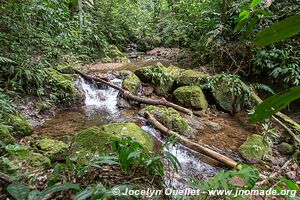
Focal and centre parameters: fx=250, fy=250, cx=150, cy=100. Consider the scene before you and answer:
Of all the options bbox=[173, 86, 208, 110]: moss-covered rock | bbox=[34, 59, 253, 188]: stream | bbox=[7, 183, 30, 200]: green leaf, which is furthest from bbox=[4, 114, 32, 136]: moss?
bbox=[173, 86, 208, 110]: moss-covered rock

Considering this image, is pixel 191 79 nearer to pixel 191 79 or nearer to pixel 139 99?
pixel 191 79

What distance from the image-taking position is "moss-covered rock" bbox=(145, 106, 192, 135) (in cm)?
479

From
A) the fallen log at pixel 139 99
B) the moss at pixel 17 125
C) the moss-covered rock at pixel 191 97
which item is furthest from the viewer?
the moss-covered rock at pixel 191 97

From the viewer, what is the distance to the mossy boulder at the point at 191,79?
257 inches

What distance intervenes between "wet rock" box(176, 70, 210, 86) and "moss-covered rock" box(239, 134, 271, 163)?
238 centimetres

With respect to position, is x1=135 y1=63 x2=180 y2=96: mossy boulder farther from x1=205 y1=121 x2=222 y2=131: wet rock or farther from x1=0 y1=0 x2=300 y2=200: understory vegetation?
x1=205 y1=121 x2=222 y2=131: wet rock

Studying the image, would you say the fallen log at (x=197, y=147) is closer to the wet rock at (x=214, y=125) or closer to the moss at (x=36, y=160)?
the wet rock at (x=214, y=125)

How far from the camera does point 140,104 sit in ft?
19.3

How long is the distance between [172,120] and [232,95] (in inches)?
83.8

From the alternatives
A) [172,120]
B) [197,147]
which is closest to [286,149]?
[197,147]

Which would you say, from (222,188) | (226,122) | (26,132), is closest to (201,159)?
(226,122)

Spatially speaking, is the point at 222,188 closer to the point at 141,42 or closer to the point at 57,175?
the point at 57,175

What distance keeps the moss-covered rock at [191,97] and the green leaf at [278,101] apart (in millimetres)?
5391

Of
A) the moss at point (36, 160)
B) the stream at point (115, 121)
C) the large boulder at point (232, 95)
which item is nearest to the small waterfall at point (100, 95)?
the stream at point (115, 121)
